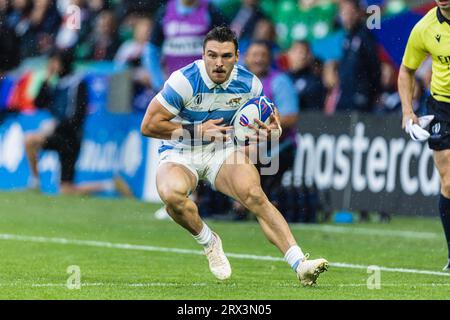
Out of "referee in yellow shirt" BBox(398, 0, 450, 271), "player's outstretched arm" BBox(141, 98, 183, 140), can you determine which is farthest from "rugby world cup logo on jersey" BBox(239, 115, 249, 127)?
"referee in yellow shirt" BBox(398, 0, 450, 271)

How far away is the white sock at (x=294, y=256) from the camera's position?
9828 mm

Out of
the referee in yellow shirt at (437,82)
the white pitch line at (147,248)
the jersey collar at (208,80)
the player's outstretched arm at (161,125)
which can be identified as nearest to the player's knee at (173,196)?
the player's outstretched arm at (161,125)

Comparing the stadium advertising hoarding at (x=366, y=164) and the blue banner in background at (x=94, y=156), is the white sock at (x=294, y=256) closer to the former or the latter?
the stadium advertising hoarding at (x=366, y=164)

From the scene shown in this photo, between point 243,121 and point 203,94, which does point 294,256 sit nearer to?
point 243,121

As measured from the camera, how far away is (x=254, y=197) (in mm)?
10188

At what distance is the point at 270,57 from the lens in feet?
52.9

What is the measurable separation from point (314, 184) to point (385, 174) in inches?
36.9

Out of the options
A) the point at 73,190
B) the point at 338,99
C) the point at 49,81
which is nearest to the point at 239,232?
the point at 338,99

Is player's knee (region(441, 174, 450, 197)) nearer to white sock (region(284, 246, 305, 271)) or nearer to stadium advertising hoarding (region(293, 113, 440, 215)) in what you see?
white sock (region(284, 246, 305, 271))

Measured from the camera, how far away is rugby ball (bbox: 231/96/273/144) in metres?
10.3

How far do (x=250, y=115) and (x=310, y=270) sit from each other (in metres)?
1.44

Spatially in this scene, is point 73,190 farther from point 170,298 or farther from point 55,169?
point 170,298

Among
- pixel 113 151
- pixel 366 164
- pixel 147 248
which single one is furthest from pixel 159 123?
pixel 113 151

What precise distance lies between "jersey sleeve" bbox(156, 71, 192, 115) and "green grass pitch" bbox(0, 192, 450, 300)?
141cm
